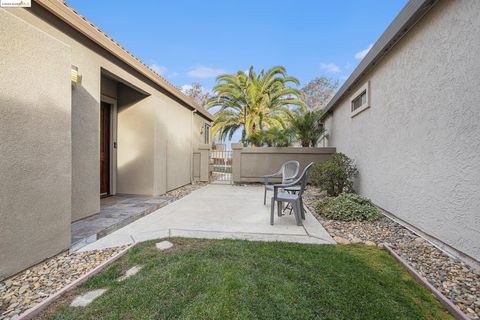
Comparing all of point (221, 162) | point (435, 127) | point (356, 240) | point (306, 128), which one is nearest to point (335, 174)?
point (356, 240)

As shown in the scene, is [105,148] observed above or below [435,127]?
below

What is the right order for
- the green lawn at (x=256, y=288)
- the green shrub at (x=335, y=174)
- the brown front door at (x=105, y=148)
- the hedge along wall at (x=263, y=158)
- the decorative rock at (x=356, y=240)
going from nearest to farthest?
the green lawn at (x=256, y=288), the decorative rock at (x=356, y=240), the brown front door at (x=105, y=148), the green shrub at (x=335, y=174), the hedge along wall at (x=263, y=158)

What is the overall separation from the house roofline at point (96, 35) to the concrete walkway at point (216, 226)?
350 cm

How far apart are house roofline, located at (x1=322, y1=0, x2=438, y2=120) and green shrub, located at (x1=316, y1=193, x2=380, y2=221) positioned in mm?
3185

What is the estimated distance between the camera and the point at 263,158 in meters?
10.6

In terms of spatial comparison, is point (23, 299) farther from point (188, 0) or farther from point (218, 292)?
point (188, 0)

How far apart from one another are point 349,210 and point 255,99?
11598 mm

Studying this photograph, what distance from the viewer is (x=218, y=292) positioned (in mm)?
2273

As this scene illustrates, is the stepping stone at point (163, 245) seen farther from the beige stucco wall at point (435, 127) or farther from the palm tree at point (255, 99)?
the palm tree at point (255, 99)

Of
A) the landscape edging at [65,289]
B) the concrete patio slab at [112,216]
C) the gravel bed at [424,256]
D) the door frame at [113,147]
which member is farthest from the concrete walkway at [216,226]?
the door frame at [113,147]

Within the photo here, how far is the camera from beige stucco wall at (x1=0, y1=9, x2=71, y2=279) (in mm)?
2605

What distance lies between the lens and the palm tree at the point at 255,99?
15.6 m

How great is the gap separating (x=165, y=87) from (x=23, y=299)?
6.45 meters

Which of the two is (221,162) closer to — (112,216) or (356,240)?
(112,216)
